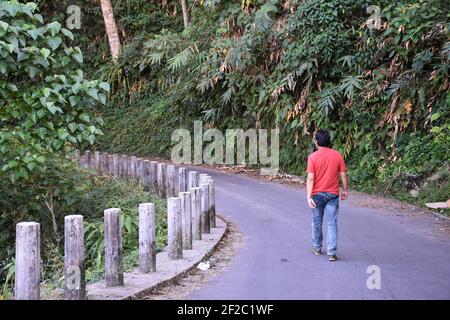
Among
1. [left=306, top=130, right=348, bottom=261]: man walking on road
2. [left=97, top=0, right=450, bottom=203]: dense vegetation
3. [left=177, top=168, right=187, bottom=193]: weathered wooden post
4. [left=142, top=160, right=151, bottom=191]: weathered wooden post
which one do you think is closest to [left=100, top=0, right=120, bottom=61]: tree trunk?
[left=97, top=0, right=450, bottom=203]: dense vegetation

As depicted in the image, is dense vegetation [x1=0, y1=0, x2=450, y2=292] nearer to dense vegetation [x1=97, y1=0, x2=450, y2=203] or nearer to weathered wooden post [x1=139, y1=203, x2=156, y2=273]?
dense vegetation [x1=97, y1=0, x2=450, y2=203]

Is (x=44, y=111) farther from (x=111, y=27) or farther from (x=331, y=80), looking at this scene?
(x=111, y=27)

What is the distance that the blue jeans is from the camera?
865 cm

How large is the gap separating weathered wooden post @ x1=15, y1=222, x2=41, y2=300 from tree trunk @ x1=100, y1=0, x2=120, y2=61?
22203 millimetres

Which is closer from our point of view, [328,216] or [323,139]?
[328,216]

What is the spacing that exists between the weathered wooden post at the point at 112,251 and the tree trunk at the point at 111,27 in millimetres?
21175

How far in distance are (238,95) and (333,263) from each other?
13.5 metres

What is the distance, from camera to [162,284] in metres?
7.36

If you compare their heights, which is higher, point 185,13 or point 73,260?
point 185,13

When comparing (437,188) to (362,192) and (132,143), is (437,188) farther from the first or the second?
(132,143)

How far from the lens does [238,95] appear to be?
70.6ft

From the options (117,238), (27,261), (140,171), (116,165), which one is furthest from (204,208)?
(116,165)

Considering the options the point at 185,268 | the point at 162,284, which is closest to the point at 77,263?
Answer: the point at 162,284
